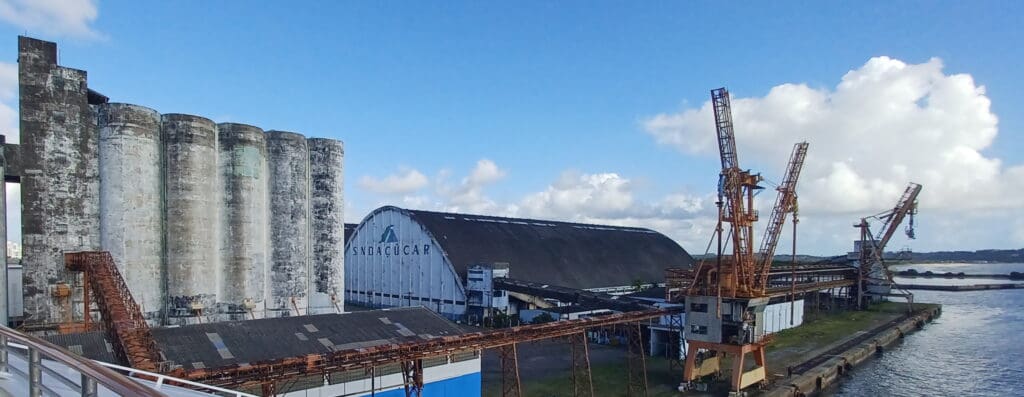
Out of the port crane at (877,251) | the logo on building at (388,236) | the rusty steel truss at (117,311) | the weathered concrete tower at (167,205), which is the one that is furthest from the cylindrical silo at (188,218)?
the port crane at (877,251)

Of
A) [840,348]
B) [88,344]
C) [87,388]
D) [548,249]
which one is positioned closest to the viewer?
[87,388]

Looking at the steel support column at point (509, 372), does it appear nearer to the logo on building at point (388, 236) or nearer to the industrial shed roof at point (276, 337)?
the industrial shed roof at point (276, 337)

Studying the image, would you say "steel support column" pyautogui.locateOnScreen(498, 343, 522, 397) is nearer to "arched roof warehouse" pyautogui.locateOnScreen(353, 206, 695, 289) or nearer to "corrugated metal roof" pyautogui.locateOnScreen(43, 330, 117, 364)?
"corrugated metal roof" pyautogui.locateOnScreen(43, 330, 117, 364)

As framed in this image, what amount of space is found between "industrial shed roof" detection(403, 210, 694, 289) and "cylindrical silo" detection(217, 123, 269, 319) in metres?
25.7

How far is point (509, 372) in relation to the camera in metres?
31.5

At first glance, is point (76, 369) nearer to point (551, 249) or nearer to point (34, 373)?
point (34, 373)

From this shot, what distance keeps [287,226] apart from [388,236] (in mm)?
29491

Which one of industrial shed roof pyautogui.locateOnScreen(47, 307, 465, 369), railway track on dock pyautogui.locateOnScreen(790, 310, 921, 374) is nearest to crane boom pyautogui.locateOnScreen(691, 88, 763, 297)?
railway track on dock pyautogui.locateOnScreen(790, 310, 921, 374)

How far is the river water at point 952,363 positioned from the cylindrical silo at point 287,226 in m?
34.5

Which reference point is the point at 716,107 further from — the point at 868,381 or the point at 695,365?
the point at 868,381

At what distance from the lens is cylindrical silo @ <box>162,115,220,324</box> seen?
30.5 meters

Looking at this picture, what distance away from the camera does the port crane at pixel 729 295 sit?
109 ft

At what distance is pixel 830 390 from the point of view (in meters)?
36.5

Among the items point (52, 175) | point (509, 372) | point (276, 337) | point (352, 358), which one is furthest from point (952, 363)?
point (52, 175)
